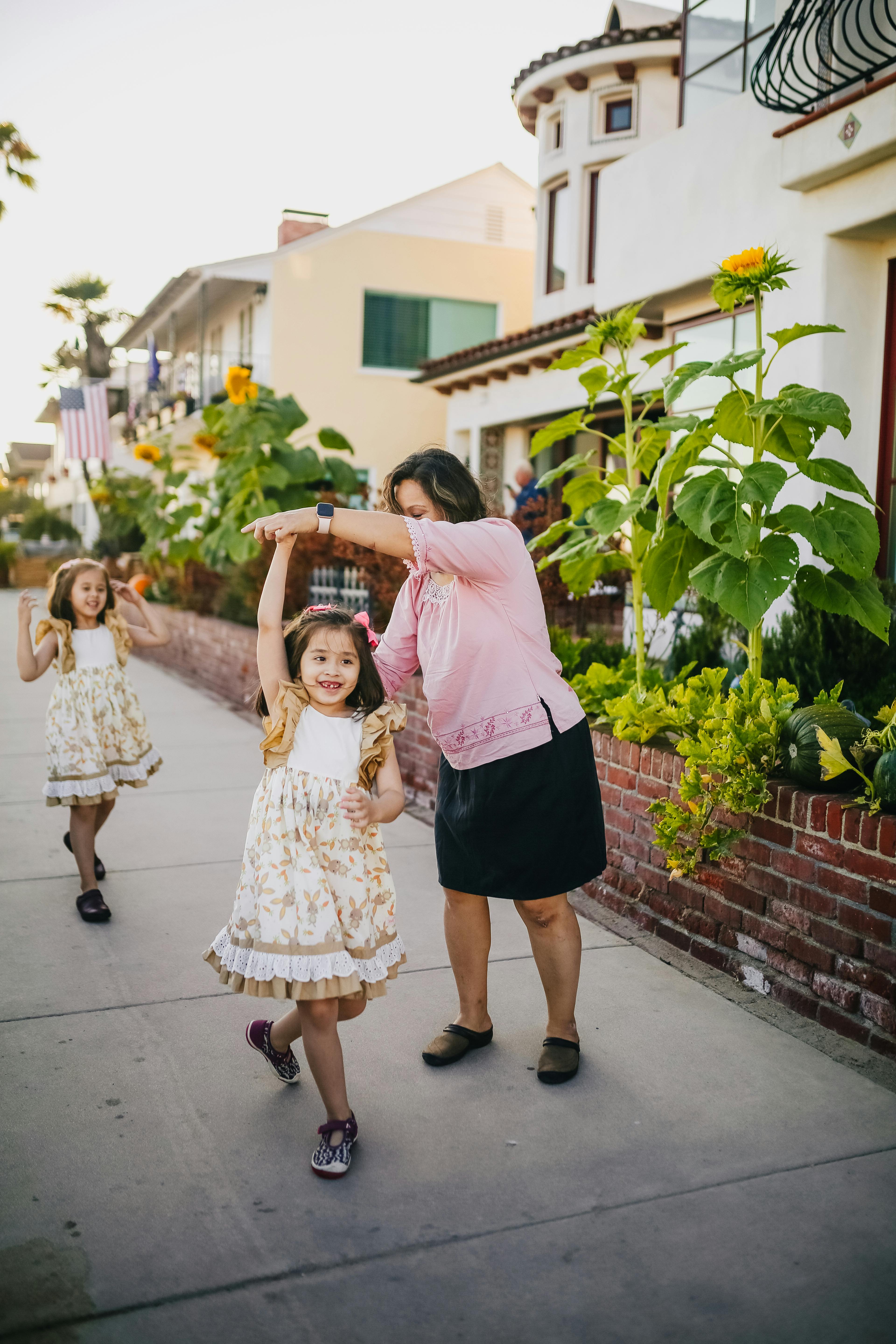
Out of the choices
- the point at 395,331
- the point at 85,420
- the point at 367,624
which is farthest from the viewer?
the point at 395,331

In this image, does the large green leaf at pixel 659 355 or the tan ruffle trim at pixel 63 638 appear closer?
the large green leaf at pixel 659 355

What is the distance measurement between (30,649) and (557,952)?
254 centimetres

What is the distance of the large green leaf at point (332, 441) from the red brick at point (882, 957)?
8536mm

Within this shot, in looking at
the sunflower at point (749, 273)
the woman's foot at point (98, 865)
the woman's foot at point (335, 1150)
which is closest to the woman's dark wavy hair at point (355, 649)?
the woman's foot at point (335, 1150)

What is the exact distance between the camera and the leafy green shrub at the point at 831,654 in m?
5.16

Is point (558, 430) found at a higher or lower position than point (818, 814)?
higher

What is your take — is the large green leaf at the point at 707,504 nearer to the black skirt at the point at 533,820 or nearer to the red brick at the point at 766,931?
the black skirt at the point at 533,820

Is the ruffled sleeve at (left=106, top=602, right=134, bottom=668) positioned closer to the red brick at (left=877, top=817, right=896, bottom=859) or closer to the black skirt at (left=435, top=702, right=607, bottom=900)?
the black skirt at (left=435, top=702, right=607, bottom=900)

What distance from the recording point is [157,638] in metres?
4.94

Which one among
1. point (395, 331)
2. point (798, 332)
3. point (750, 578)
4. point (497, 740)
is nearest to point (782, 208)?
point (798, 332)

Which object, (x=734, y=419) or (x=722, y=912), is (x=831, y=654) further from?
(x=722, y=912)

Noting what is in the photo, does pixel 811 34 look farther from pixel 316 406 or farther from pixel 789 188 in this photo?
pixel 316 406

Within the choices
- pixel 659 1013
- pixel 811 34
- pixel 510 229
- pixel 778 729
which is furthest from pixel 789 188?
pixel 510 229

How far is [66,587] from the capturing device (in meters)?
4.66
